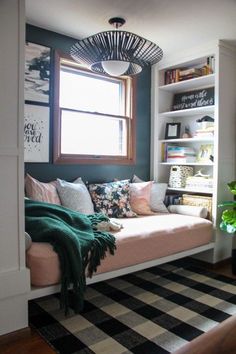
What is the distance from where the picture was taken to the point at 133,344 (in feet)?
6.10

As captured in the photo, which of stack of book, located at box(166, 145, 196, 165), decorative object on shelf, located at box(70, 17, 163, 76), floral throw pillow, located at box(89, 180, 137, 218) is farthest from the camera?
stack of book, located at box(166, 145, 196, 165)

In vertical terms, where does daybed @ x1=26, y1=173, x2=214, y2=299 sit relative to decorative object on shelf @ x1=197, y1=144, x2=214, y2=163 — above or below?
below

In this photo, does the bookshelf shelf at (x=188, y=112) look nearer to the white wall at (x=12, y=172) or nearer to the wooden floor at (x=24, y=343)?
the white wall at (x=12, y=172)

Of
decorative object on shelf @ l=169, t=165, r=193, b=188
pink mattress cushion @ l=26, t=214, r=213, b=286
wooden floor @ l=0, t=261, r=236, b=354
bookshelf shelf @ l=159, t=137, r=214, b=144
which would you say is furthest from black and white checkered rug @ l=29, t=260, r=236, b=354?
bookshelf shelf @ l=159, t=137, r=214, b=144

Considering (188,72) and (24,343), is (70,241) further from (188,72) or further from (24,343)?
(188,72)

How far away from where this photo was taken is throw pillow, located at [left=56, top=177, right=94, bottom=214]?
2.83 meters

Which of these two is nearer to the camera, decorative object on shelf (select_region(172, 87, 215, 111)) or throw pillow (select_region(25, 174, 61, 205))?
throw pillow (select_region(25, 174, 61, 205))

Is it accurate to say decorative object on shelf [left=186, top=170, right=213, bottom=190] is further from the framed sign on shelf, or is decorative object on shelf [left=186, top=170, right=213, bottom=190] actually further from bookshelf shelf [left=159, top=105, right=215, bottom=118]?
the framed sign on shelf

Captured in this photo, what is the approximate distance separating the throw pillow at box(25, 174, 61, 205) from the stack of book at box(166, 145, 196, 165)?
5.07 feet

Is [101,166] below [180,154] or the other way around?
below

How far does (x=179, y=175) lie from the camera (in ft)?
11.9

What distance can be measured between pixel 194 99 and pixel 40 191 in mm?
2072

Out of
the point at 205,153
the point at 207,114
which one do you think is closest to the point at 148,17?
the point at 207,114

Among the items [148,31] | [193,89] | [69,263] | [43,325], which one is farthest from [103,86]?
[43,325]
